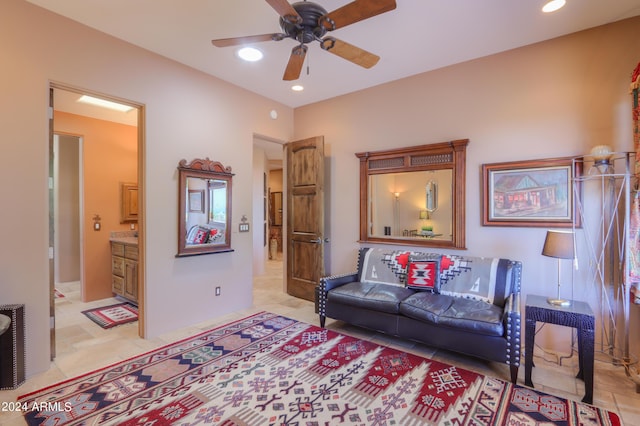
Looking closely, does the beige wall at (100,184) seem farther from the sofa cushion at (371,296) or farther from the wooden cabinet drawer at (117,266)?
the sofa cushion at (371,296)

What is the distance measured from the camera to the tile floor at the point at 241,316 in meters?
2.24

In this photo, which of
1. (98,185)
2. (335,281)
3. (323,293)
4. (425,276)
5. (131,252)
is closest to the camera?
(425,276)

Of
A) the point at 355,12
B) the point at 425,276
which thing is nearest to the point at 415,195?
the point at 425,276

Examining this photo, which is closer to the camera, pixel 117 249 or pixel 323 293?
pixel 323 293

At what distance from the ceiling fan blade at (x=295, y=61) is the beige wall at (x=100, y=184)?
Result: 365 centimetres

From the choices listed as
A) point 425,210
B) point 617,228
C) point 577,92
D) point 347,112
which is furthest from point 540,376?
point 347,112

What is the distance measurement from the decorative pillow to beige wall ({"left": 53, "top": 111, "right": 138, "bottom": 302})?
4.60 meters

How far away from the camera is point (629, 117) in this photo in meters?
2.67

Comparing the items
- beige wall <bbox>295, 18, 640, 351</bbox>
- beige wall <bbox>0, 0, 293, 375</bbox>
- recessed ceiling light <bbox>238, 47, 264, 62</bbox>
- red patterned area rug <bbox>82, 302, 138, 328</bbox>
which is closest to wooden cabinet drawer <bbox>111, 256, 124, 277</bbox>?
red patterned area rug <bbox>82, 302, 138, 328</bbox>

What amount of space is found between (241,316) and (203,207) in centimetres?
148

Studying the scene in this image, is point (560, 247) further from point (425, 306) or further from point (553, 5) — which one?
point (553, 5)

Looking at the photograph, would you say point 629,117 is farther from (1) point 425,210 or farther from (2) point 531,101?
(1) point 425,210

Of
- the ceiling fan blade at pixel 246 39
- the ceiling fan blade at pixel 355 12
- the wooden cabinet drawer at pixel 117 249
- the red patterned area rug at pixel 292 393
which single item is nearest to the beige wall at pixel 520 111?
the red patterned area rug at pixel 292 393

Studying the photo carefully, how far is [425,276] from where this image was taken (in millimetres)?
3301
